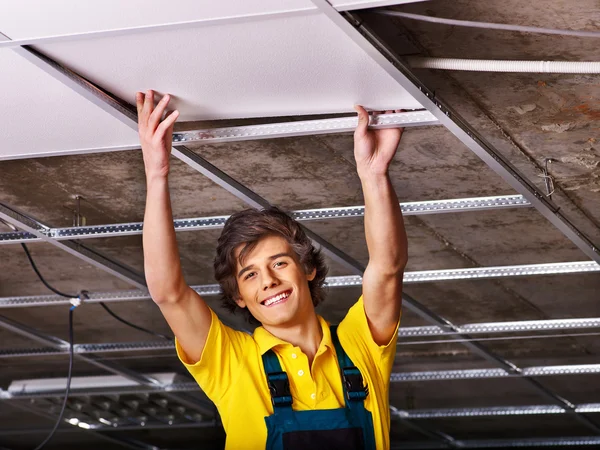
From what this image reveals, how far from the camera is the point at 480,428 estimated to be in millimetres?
9547

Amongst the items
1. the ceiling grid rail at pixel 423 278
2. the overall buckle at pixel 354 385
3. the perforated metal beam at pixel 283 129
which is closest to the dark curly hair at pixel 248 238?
the overall buckle at pixel 354 385

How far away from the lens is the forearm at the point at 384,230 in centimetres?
285

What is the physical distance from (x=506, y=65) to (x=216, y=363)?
1.43 m

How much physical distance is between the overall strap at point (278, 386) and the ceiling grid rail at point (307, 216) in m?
1.92

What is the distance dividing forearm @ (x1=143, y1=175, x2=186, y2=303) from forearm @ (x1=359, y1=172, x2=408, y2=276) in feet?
1.95

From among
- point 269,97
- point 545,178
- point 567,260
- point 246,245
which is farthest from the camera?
point 567,260

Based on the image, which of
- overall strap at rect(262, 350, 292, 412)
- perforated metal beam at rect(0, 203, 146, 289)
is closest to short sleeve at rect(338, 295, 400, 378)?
overall strap at rect(262, 350, 292, 412)

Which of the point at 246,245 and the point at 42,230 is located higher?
the point at 42,230

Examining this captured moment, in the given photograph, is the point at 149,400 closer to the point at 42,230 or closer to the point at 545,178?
the point at 42,230

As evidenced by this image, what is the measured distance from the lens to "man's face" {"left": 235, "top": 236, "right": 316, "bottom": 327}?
2730mm

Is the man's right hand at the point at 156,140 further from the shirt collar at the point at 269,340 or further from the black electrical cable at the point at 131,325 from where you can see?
the black electrical cable at the point at 131,325

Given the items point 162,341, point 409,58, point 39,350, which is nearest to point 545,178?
point 409,58

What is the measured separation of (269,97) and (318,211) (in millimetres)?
1711

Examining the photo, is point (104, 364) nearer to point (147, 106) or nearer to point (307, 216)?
point (307, 216)
